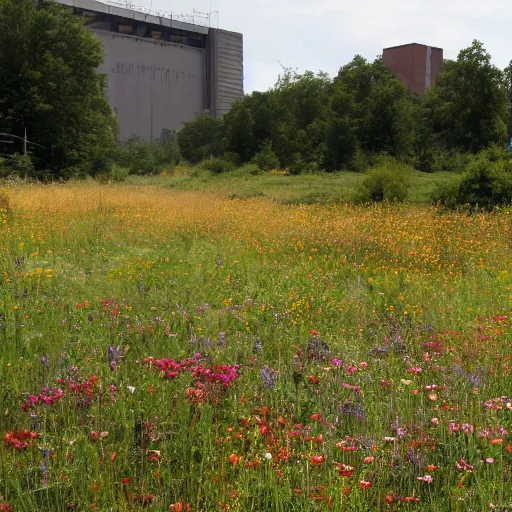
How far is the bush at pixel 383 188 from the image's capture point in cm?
1783

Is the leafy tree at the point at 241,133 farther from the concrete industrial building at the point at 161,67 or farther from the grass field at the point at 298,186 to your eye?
the concrete industrial building at the point at 161,67

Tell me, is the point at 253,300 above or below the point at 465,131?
below

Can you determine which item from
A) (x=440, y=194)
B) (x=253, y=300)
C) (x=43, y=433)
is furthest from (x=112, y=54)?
(x=43, y=433)

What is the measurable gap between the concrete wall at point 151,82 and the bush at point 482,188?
39.9 m

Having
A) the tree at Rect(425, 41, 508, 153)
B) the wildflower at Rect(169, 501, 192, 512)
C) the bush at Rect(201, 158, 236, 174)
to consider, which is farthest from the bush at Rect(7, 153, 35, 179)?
the wildflower at Rect(169, 501, 192, 512)

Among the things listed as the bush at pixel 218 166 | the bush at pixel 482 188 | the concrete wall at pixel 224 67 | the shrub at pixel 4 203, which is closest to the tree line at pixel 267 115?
the bush at pixel 218 166

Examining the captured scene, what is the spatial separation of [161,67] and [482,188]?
42.5 metres

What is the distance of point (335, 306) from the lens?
6.19 m

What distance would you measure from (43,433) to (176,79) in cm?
5426

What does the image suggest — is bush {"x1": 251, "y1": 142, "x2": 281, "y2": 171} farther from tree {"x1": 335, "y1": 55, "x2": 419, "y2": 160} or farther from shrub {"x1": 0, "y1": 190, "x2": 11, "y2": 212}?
shrub {"x1": 0, "y1": 190, "x2": 11, "y2": 212}

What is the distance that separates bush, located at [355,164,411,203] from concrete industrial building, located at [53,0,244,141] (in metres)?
37.5

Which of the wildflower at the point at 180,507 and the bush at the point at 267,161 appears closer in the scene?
the wildflower at the point at 180,507

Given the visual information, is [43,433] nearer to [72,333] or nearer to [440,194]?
[72,333]

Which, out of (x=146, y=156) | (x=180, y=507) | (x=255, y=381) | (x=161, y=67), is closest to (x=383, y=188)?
(x=255, y=381)
